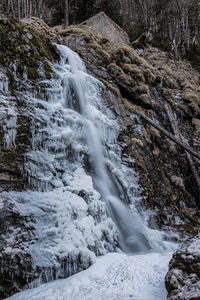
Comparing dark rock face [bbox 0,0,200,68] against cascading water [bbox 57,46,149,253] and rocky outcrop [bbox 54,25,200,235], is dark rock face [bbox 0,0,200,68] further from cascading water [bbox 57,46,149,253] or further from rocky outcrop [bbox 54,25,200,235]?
cascading water [bbox 57,46,149,253]

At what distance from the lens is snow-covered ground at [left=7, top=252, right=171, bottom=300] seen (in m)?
2.84

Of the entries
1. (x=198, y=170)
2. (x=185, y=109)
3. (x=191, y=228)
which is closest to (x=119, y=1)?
(x=185, y=109)

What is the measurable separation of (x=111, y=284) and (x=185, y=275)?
1.16 metres

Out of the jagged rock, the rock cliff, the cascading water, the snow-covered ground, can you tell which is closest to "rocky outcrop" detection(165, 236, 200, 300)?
the rock cliff

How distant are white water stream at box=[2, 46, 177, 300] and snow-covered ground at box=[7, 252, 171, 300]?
15mm

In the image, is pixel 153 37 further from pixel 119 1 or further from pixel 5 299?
pixel 5 299

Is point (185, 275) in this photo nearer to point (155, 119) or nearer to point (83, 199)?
point (83, 199)

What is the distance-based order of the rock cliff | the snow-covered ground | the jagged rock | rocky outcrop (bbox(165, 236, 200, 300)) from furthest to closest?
the jagged rock < the rock cliff < the snow-covered ground < rocky outcrop (bbox(165, 236, 200, 300))

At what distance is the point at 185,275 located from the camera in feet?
8.32

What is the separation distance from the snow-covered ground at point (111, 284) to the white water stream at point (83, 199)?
0.01m

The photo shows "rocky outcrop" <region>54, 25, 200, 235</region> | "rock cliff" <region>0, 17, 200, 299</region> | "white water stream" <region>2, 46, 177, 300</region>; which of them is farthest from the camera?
"rocky outcrop" <region>54, 25, 200, 235</region>

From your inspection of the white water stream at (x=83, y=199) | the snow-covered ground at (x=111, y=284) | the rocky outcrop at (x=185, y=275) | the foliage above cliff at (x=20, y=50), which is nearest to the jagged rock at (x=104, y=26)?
the white water stream at (x=83, y=199)

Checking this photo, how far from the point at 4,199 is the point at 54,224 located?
3.42 feet

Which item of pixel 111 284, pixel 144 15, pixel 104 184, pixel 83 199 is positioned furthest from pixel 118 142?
pixel 144 15
